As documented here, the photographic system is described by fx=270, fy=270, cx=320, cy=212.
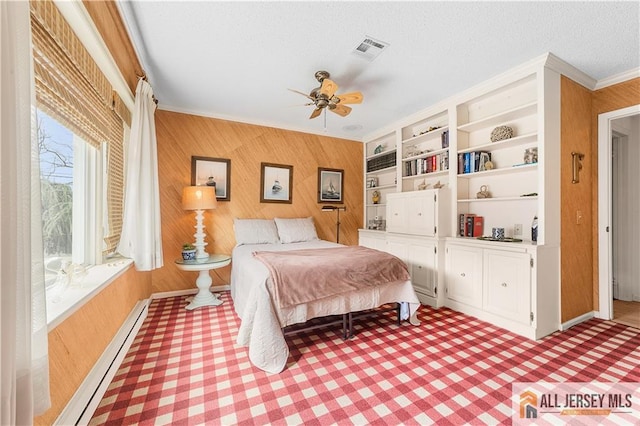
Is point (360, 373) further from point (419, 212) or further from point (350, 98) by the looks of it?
point (350, 98)

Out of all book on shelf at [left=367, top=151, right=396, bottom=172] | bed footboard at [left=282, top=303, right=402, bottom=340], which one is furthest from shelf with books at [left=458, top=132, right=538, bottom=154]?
bed footboard at [left=282, top=303, right=402, bottom=340]

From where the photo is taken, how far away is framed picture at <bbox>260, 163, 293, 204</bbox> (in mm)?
4035

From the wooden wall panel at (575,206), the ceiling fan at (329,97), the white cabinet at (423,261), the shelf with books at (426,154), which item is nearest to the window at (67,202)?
the ceiling fan at (329,97)

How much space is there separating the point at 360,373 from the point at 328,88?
2.24 m

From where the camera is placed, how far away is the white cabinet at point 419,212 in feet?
10.2

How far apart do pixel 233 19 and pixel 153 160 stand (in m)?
1.46

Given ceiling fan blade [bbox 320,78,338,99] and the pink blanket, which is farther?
ceiling fan blade [bbox 320,78,338,99]

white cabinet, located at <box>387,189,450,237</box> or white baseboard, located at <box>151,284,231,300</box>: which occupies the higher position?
white cabinet, located at <box>387,189,450,237</box>

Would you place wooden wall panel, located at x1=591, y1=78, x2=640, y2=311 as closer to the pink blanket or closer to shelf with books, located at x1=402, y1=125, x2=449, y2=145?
shelf with books, located at x1=402, y1=125, x2=449, y2=145

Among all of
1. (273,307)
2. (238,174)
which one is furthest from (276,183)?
(273,307)

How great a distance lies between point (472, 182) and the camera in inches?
127

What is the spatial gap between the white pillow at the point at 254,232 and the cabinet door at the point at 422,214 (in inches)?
70.6

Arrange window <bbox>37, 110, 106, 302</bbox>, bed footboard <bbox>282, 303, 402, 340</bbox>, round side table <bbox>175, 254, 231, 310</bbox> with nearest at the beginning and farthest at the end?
window <bbox>37, 110, 106, 302</bbox> → bed footboard <bbox>282, 303, 402, 340</bbox> → round side table <bbox>175, 254, 231, 310</bbox>

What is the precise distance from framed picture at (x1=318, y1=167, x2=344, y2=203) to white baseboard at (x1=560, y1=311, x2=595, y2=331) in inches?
124
